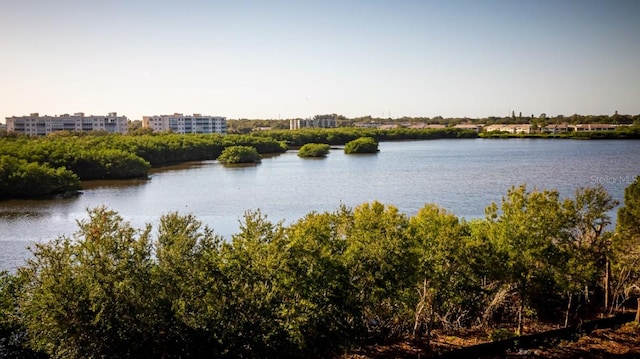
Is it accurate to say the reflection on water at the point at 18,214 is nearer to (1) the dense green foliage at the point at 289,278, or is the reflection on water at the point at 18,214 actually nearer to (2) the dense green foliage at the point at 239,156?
(1) the dense green foliage at the point at 289,278

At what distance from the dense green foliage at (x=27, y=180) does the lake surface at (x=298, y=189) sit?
1.91 meters

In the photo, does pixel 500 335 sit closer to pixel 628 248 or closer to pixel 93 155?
pixel 628 248

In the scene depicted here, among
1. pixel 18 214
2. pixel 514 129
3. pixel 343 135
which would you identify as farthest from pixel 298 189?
pixel 514 129

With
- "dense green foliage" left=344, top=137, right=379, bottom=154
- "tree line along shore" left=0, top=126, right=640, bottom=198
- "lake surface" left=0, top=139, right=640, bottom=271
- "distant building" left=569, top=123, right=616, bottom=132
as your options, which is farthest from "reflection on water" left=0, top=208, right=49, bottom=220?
"distant building" left=569, top=123, right=616, bottom=132

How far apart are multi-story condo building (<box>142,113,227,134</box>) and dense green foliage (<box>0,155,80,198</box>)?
4407 inches

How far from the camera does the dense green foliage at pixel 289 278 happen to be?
1405 cm

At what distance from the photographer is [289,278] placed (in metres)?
15.4

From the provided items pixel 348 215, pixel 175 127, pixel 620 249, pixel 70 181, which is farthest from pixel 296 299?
pixel 175 127

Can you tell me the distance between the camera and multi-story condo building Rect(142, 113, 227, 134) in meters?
164

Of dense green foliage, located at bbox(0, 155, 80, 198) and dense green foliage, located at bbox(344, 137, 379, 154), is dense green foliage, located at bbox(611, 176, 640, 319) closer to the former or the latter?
dense green foliage, located at bbox(0, 155, 80, 198)

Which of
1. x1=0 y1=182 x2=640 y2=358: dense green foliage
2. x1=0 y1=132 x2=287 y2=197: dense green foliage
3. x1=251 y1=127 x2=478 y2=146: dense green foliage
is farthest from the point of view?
x1=251 y1=127 x2=478 y2=146: dense green foliage

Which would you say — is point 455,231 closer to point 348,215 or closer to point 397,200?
point 348,215

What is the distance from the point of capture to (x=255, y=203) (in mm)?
47000

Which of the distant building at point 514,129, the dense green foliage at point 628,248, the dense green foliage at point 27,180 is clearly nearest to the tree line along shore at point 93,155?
the dense green foliage at point 27,180
